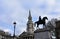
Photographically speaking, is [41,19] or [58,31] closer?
[58,31]

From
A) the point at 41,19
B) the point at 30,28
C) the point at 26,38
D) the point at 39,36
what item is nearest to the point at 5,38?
the point at 26,38

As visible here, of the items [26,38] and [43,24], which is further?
[26,38]

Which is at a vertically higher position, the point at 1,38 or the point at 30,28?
the point at 30,28

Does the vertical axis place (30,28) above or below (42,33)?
above

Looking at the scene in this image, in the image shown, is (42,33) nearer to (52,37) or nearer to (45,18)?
(52,37)

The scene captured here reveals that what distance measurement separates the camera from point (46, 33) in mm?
30938

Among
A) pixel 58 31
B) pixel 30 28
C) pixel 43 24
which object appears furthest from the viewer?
pixel 30 28

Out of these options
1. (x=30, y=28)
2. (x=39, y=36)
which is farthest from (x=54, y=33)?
(x=30, y=28)

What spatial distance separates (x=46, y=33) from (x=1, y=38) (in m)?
41.9

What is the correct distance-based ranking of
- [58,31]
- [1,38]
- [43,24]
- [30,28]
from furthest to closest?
[30,28], [1,38], [43,24], [58,31]

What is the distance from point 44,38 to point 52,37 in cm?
141

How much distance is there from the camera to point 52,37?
101 ft

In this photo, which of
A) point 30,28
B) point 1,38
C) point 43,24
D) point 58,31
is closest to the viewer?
point 58,31

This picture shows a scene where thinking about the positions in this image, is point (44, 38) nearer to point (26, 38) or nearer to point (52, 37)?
point (52, 37)
